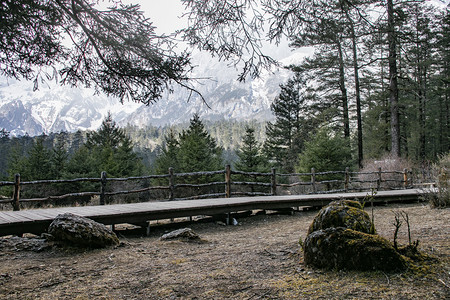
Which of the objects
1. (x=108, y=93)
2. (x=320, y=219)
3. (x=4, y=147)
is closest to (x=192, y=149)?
(x=108, y=93)

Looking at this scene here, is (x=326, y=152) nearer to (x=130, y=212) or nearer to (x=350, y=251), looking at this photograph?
(x=130, y=212)

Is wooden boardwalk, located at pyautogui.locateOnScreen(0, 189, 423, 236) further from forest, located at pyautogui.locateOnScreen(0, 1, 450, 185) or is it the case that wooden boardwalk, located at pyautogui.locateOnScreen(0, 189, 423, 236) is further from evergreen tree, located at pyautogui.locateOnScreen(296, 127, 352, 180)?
evergreen tree, located at pyautogui.locateOnScreen(296, 127, 352, 180)

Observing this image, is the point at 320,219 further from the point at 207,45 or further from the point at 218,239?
the point at 207,45

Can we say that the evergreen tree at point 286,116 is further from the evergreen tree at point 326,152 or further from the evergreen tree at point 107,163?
the evergreen tree at point 107,163

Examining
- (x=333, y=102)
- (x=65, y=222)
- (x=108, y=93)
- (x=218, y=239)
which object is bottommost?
(x=218, y=239)

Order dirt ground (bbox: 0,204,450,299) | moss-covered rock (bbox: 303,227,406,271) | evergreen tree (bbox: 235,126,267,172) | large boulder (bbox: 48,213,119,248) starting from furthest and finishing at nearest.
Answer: evergreen tree (bbox: 235,126,267,172)
large boulder (bbox: 48,213,119,248)
moss-covered rock (bbox: 303,227,406,271)
dirt ground (bbox: 0,204,450,299)

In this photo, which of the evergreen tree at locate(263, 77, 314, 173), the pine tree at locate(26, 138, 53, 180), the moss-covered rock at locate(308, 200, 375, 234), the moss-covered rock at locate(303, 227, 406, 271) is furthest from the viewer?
the evergreen tree at locate(263, 77, 314, 173)

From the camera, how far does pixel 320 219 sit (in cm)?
301

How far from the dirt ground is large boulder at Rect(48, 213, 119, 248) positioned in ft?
0.46

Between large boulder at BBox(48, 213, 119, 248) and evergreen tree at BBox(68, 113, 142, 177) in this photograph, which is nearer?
large boulder at BBox(48, 213, 119, 248)

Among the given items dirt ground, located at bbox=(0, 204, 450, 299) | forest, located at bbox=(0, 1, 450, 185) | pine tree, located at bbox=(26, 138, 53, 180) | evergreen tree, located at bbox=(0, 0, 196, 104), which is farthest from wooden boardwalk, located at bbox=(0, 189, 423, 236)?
pine tree, located at bbox=(26, 138, 53, 180)

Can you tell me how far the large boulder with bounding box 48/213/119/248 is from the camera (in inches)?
142

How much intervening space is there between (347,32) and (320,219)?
2582 mm

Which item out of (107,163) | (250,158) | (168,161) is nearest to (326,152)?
(250,158)
